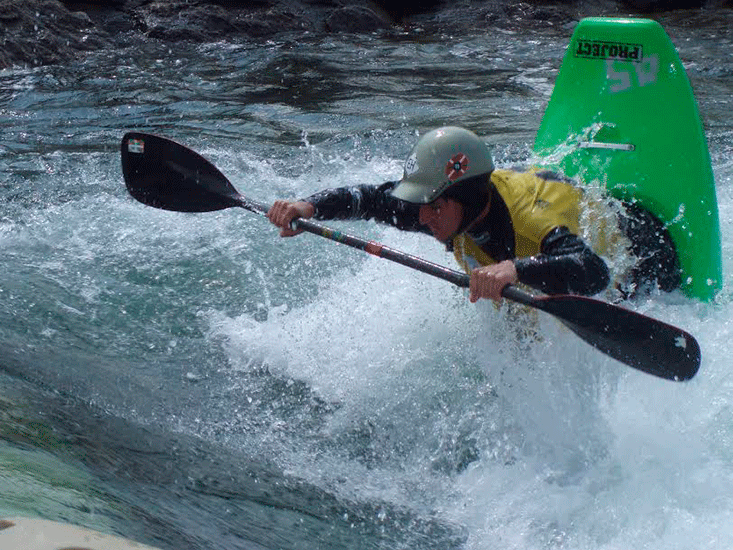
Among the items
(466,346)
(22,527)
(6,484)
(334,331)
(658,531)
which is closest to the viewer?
(22,527)

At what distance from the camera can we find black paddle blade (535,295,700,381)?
2.98 meters

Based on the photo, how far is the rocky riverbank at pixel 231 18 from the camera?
31.0 ft

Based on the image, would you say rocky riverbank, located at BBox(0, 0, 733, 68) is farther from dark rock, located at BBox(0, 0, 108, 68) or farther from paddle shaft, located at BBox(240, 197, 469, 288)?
paddle shaft, located at BBox(240, 197, 469, 288)

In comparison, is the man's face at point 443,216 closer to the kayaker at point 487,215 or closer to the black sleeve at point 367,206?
the kayaker at point 487,215

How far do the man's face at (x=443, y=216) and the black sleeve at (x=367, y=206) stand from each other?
0.93ft

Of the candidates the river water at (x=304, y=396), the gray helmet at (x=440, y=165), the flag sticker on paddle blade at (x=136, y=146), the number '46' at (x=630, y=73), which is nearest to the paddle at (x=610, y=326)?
the gray helmet at (x=440, y=165)

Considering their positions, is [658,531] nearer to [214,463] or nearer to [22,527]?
[214,463]

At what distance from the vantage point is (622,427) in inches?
134

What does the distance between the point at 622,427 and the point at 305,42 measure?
7896 millimetres

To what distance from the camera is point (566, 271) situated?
118 inches

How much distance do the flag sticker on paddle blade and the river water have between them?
2.11ft

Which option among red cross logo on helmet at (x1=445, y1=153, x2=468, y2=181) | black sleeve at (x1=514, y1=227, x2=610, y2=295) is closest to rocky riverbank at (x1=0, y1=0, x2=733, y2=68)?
red cross logo on helmet at (x1=445, y1=153, x2=468, y2=181)

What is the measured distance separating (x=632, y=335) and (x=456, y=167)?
0.77 meters

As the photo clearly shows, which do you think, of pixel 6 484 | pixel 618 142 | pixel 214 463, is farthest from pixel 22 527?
pixel 618 142
